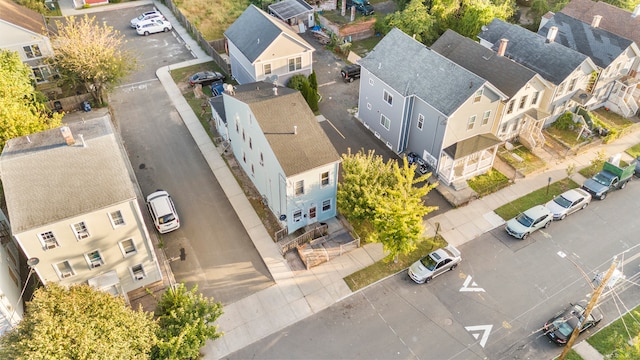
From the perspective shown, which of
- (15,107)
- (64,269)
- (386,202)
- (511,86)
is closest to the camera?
(64,269)

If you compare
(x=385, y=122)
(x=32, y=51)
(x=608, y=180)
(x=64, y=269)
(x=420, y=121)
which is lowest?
(x=608, y=180)

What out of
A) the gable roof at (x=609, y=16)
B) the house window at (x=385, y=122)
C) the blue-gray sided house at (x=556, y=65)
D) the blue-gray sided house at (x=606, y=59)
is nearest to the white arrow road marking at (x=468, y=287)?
the house window at (x=385, y=122)

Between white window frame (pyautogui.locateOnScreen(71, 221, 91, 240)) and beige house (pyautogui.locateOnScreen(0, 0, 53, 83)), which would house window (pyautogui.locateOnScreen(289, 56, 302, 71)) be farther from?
white window frame (pyautogui.locateOnScreen(71, 221, 91, 240))

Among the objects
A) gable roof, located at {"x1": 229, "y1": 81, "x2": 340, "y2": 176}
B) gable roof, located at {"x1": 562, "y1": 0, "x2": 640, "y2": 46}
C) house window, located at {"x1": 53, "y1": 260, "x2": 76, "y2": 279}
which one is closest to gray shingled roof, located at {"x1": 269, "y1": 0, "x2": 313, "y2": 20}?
gable roof, located at {"x1": 229, "y1": 81, "x2": 340, "y2": 176}

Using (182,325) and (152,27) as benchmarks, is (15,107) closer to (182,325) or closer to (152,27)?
(182,325)

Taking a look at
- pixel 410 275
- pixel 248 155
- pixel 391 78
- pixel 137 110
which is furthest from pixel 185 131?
pixel 410 275

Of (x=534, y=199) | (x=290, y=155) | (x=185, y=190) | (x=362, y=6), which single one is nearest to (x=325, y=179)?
(x=290, y=155)
